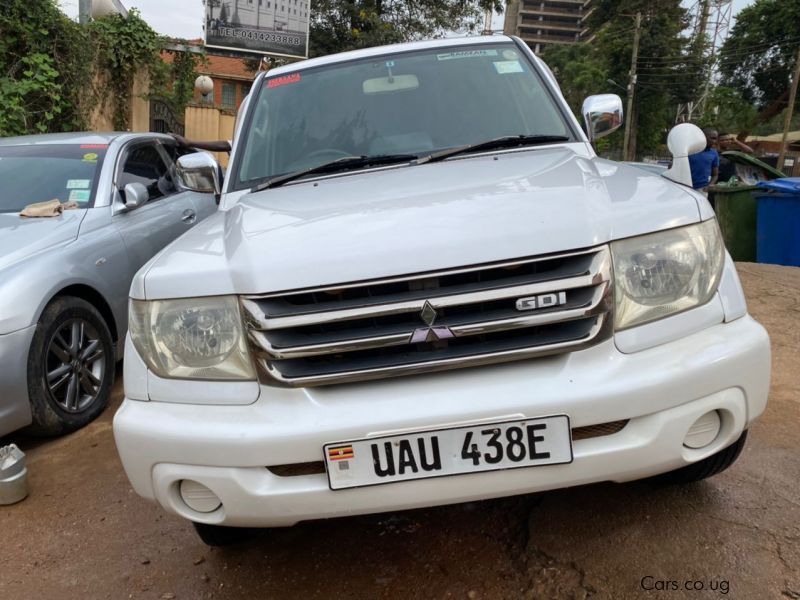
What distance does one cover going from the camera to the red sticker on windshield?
3.17 metres

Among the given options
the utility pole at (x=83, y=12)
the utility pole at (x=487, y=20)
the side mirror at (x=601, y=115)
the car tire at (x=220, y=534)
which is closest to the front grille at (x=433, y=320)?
the car tire at (x=220, y=534)

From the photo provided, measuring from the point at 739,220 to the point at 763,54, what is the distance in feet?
121

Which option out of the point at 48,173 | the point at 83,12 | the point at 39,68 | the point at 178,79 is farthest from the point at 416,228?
the point at 178,79

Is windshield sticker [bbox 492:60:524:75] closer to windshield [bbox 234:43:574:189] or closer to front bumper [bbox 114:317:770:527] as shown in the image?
windshield [bbox 234:43:574:189]

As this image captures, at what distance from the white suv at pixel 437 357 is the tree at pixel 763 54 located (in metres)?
39.6

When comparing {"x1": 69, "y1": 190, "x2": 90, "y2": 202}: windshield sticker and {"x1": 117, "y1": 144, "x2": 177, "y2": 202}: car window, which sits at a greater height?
{"x1": 117, "y1": 144, "x2": 177, "y2": 202}: car window

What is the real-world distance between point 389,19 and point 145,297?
783 inches

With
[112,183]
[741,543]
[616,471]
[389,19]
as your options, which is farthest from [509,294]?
[389,19]

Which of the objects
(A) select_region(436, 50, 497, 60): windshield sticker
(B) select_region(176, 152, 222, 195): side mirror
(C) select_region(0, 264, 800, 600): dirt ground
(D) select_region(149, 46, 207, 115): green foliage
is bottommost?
(C) select_region(0, 264, 800, 600): dirt ground

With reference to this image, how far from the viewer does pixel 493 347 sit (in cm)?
173

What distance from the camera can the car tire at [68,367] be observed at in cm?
315

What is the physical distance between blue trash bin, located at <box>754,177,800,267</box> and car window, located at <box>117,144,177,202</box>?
6.38 meters

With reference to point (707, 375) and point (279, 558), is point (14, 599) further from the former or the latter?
point (707, 375)

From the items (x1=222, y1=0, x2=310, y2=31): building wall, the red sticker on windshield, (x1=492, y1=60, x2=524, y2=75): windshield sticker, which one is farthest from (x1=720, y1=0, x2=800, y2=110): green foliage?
the red sticker on windshield
